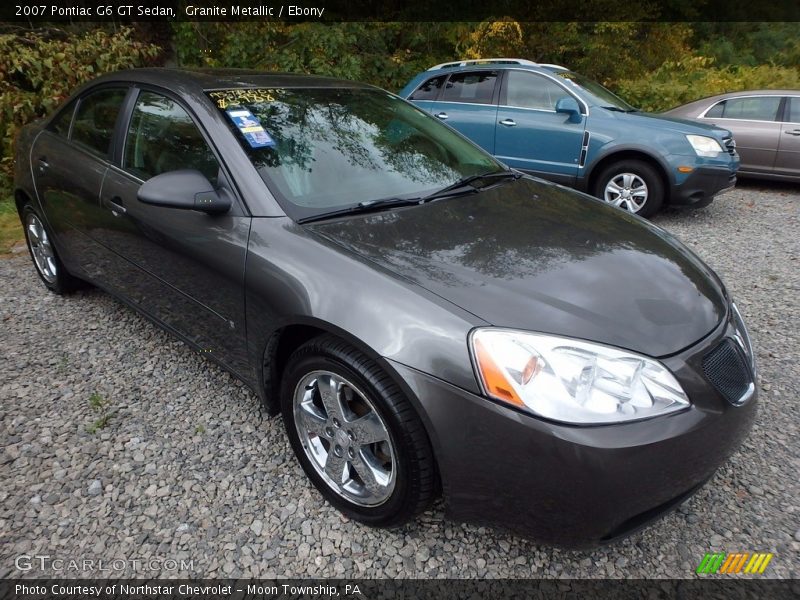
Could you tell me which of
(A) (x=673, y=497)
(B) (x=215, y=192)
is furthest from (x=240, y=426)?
(A) (x=673, y=497)

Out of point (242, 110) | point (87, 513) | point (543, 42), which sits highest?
point (543, 42)

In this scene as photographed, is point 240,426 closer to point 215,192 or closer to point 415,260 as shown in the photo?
point 215,192

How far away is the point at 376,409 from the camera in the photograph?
5.90ft

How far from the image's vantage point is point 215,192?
2.18 metres

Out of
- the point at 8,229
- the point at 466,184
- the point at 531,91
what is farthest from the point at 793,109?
the point at 8,229

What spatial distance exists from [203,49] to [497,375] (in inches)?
370

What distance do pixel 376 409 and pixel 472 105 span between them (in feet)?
18.0

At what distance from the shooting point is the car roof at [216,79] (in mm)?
2646

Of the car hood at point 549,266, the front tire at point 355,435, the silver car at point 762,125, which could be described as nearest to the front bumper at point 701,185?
the silver car at point 762,125

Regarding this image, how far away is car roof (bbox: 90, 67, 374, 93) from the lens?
265cm

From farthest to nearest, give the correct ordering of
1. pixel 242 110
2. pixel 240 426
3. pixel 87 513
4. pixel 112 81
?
pixel 112 81 < pixel 240 426 < pixel 242 110 < pixel 87 513

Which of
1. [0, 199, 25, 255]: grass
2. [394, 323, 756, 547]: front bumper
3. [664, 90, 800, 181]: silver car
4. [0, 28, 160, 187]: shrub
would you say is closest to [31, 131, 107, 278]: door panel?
[0, 199, 25, 255]: grass

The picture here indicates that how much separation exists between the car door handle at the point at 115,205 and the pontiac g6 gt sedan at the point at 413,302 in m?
0.02

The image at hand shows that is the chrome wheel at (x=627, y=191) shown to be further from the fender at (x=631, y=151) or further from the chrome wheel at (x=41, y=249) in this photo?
the chrome wheel at (x=41, y=249)
